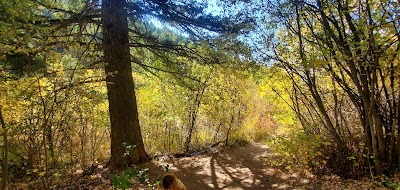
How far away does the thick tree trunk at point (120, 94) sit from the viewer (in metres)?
5.42

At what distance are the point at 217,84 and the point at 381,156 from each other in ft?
13.5

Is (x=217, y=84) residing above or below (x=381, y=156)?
above

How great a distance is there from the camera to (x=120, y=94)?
5.52m

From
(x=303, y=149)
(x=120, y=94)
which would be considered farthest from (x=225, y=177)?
(x=120, y=94)

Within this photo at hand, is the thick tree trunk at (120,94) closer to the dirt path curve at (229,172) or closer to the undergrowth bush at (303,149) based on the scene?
the dirt path curve at (229,172)

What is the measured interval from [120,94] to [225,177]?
8.50 feet

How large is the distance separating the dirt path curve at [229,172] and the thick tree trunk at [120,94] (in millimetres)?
550

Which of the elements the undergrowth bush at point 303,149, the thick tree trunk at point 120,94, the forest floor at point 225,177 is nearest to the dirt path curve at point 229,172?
the forest floor at point 225,177

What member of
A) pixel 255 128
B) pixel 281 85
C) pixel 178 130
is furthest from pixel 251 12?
pixel 255 128

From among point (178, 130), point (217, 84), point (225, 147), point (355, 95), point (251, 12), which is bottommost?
point (225, 147)

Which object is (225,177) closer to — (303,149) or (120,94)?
(303,149)

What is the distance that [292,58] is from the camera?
511 centimetres

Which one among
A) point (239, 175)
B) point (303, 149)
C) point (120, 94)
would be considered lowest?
point (239, 175)

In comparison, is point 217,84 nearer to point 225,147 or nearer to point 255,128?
point 225,147
